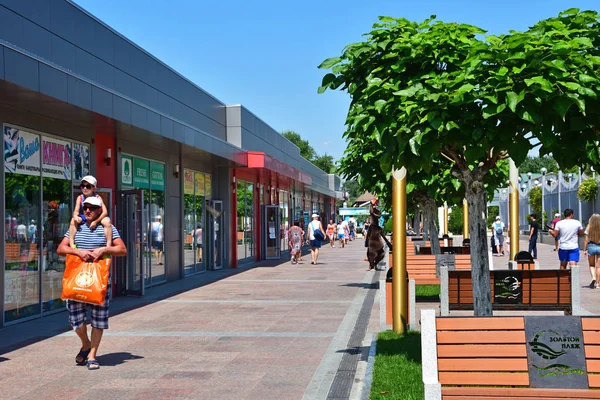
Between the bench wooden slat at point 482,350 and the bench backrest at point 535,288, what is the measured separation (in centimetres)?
436

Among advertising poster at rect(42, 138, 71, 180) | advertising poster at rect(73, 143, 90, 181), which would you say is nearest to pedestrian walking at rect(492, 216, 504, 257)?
advertising poster at rect(73, 143, 90, 181)

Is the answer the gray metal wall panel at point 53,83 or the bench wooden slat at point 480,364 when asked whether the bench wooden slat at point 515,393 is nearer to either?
the bench wooden slat at point 480,364

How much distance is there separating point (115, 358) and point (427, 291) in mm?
7207

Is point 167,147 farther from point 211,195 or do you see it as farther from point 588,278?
point 588,278

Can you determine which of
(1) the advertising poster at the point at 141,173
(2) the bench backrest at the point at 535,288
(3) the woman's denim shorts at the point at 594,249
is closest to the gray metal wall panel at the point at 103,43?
(1) the advertising poster at the point at 141,173

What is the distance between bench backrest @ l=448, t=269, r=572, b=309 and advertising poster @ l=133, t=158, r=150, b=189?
888 centimetres

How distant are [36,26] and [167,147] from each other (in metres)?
5.89

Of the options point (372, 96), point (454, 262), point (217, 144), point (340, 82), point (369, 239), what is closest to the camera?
point (372, 96)

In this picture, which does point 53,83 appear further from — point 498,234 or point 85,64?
point 498,234

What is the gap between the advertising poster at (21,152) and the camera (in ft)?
36.0

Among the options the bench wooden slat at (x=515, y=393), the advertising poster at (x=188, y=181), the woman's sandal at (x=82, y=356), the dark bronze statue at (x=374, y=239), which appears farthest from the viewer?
the advertising poster at (x=188, y=181)

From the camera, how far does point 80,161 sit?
1351 cm

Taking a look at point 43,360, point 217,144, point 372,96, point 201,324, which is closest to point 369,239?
point 217,144

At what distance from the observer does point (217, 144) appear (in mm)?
18797
